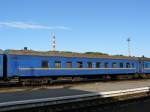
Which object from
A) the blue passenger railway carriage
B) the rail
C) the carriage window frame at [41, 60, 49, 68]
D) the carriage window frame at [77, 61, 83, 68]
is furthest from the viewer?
the carriage window frame at [77, 61, 83, 68]

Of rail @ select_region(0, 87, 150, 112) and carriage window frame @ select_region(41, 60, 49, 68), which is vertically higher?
carriage window frame @ select_region(41, 60, 49, 68)

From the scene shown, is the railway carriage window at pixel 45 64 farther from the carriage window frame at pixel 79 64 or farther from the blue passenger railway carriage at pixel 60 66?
the carriage window frame at pixel 79 64

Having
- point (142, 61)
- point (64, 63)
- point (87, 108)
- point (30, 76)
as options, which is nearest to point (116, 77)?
point (142, 61)

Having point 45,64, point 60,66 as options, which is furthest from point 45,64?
point 60,66

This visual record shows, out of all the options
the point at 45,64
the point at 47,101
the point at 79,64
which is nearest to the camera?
the point at 47,101

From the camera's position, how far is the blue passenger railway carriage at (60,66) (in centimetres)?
2831

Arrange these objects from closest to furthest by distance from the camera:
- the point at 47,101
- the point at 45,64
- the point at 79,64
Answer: the point at 47,101 → the point at 45,64 → the point at 79,64

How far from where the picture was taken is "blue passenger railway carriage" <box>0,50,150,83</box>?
92.9ft

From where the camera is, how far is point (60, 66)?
31938 millimetres

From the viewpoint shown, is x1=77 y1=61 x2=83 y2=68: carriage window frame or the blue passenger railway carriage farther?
x1=77 y1=61 x2=83 y2=68: carriage window frame

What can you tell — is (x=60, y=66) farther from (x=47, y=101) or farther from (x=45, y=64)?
(x=47, y=101)

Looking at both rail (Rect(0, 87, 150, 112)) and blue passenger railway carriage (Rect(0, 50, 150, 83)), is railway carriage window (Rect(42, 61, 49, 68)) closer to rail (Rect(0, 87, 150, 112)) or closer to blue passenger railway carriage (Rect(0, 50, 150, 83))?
blue passenger railway carriage (Rect(0, 50, 150, 83))

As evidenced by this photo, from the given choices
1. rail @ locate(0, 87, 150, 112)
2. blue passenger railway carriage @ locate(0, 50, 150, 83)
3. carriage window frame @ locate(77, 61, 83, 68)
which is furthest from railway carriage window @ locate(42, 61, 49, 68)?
rail @ locate(0, 87, 150, 112)

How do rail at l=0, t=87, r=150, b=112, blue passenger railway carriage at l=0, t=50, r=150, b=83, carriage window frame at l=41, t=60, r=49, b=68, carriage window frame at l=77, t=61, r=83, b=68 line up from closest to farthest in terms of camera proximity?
1. rail at l=0, t=87, r=150, b=112
2. blue passenger railway carriage at l=0, t=50, r=150, b=83
3. carriage window frame at l=41, t=60, r=49, b=68
4. carriage window frame at l=77, t=61, r=83, b=68
